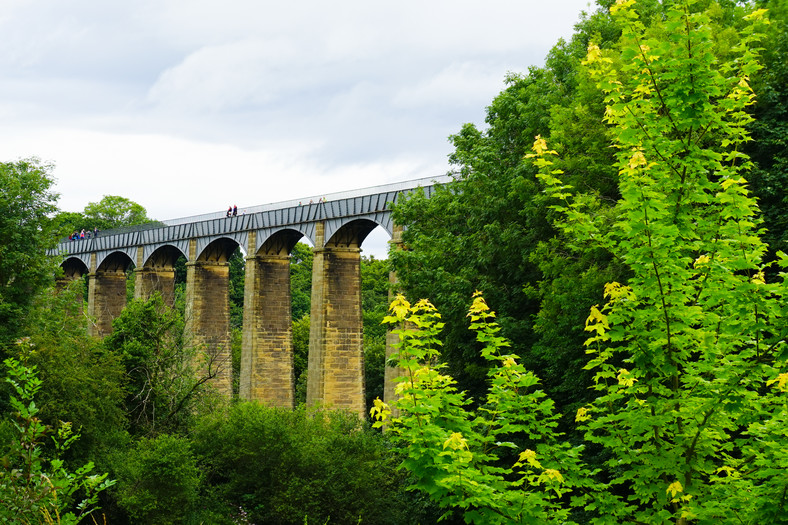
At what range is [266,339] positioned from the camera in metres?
48.9

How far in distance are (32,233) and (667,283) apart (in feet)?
92.6

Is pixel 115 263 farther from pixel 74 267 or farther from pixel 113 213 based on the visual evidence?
pixel 113 213

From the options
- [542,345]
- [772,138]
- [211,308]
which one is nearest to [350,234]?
[211,308]

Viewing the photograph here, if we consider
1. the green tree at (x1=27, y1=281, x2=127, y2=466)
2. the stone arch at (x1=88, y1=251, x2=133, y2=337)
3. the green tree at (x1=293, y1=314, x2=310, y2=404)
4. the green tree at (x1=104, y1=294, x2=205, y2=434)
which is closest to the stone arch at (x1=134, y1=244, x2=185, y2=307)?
the stone arch at (x1=88, y1=251, x2=133, y2=337)

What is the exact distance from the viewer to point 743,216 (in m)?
9.12

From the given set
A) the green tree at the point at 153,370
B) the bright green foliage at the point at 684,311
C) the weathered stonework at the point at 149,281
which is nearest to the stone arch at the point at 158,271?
the weathered stonework at the point at 149,281

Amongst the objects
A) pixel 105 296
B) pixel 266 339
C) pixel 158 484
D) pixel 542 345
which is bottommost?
pixel 158 484

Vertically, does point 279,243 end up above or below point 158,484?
above

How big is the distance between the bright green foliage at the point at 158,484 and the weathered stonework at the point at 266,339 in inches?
959

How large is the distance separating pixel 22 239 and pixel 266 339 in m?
19.3

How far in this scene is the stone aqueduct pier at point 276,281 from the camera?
42.9 metres

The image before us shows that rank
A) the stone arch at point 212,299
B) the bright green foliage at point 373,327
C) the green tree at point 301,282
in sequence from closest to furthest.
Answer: the stone arch at point 212,299 < the bright green foliage at point 373,327 < the green tree at point 301,282

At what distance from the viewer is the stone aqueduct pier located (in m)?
42.9

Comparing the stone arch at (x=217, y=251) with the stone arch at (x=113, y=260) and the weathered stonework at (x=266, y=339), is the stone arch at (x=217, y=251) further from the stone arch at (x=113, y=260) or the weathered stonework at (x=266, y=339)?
the stone arch at (x=113, y=260)
